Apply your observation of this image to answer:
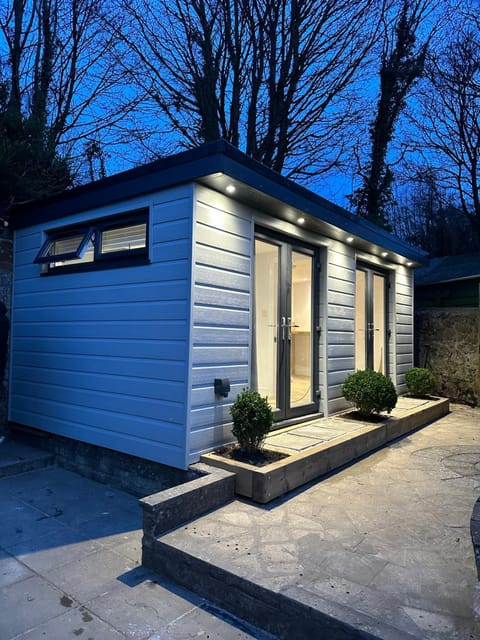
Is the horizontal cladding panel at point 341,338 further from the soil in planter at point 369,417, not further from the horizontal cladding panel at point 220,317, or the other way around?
the horizontal cladding panel at point 220,317

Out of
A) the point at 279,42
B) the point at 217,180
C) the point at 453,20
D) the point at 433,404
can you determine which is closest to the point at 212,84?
the point at 279,42

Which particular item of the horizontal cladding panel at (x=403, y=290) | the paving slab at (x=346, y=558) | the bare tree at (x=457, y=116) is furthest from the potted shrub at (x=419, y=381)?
the bare tree at (x=457, y=116)

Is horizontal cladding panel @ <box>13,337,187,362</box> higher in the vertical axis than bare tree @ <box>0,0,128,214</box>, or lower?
lower

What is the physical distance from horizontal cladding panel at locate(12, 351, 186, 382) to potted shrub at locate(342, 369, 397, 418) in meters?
2.28

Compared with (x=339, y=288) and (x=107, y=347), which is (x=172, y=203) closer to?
(x=107, y=347)

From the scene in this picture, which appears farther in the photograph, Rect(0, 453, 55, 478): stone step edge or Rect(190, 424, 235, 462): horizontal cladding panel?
Rect(0, 453, 55, 478): stone step edge

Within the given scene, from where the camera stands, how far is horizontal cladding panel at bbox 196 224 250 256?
3316 mm

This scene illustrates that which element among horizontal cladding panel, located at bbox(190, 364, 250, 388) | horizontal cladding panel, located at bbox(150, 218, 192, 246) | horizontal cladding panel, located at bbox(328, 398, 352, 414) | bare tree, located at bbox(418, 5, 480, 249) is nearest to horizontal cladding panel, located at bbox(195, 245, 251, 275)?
horizontal cladding panel, located at bbox(150, 218, 192, 246)

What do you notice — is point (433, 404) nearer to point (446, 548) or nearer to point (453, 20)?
point (446, 548)

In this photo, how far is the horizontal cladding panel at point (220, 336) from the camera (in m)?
3.25

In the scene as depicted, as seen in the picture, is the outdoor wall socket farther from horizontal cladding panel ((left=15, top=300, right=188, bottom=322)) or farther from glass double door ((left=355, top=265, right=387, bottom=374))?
glass double door ((left=355, top=265, right=387, bottom=374))

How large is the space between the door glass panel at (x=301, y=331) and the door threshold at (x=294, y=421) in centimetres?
15

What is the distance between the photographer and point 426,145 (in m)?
11.7

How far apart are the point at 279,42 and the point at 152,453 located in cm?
852
